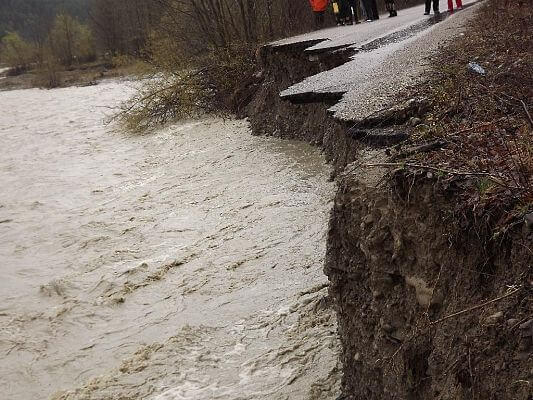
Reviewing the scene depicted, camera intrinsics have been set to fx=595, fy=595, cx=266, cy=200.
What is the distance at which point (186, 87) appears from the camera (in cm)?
1753

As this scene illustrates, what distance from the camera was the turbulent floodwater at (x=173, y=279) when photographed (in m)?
5.61

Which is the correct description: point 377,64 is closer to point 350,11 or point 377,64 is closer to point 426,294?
point 426,294

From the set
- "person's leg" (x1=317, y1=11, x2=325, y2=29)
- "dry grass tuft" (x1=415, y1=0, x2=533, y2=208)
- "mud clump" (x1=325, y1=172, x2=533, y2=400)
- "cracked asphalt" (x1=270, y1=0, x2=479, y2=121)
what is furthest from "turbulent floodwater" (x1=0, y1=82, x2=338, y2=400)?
"person's leg" (x1=317, y1=11, x2=325, y2=29)

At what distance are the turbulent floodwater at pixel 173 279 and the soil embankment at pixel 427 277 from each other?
126 cm

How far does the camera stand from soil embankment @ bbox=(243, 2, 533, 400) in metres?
2.69

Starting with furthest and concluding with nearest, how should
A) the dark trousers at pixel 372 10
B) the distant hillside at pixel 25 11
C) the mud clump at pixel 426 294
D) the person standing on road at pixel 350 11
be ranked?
the distant hillside at pixel 25 11, the dark trousers at pixel 372 10, the person standing on road at pixel 350 11, the mud clump at pixel 426 294

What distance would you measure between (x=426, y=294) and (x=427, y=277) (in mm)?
102

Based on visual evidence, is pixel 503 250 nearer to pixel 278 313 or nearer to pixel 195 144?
pixel 278 313

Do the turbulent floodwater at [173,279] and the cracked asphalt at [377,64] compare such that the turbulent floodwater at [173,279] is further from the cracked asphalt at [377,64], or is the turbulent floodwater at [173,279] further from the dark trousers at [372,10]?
the dark trousers at [372,10]

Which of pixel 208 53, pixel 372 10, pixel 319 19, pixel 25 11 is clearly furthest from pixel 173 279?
pixel 25 11

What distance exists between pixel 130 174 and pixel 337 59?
17.2 feet

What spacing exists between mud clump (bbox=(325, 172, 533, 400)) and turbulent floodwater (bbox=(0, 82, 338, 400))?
1.20m

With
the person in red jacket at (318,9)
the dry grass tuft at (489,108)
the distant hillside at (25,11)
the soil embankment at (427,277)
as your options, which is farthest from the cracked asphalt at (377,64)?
the distant hillside at (25,11)

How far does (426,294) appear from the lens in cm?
337
